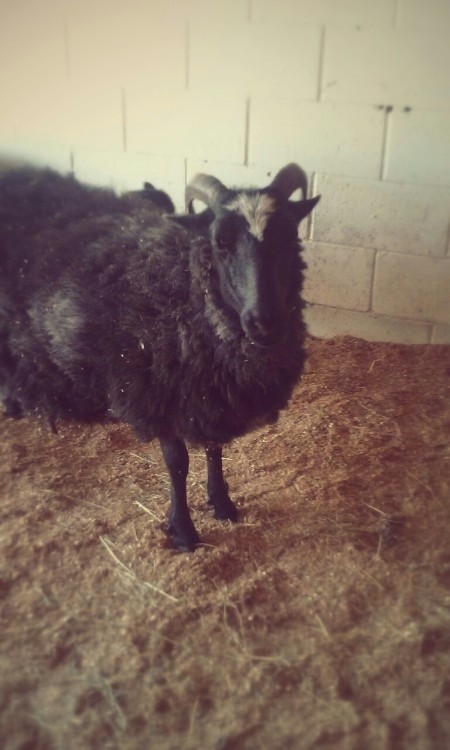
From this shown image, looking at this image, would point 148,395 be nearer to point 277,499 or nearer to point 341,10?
point 277,499

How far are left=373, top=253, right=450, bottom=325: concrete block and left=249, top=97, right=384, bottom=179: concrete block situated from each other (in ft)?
2.02

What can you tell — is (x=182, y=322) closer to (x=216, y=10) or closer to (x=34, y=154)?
(x=216, y=10)

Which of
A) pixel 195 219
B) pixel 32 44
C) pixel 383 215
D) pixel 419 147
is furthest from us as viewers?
pixel 32 44

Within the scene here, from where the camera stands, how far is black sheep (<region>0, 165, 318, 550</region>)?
254cm

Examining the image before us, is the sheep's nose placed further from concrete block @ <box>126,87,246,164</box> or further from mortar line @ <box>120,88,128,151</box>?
mortar line @ <box>120,88,128,151</box>

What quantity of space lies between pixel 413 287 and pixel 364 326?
1.49 ft

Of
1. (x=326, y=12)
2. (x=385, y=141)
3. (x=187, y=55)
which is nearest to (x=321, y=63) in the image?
(x=326, y=12)

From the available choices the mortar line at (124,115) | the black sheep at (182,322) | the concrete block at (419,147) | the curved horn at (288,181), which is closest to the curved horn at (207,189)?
the black sheep at (182,322)

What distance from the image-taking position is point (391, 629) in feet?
7.75

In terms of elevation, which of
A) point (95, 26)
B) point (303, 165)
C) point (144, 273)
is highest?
point (95, 26)

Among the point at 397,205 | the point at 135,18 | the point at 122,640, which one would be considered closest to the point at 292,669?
the point at 122,640

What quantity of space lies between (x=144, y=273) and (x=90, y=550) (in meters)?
1.23

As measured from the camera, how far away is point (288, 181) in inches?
112

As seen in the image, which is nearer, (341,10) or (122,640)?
(122,640)
